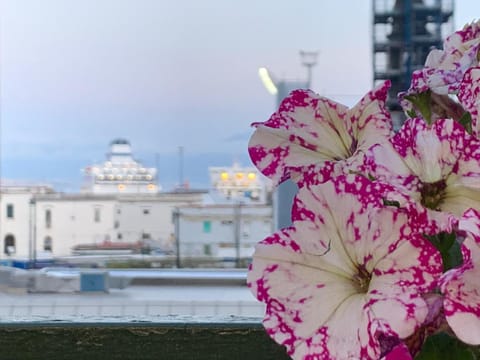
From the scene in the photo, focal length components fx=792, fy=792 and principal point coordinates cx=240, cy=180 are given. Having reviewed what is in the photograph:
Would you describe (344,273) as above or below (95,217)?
above

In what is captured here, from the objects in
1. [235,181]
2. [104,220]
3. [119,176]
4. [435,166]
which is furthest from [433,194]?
[119,176]

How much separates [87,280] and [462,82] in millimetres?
5531

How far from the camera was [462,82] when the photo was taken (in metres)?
0.41

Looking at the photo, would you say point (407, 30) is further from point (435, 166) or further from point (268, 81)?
point (435, 166)

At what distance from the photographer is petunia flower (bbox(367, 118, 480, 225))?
367 millimetres

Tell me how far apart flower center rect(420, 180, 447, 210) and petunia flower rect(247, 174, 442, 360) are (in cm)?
3

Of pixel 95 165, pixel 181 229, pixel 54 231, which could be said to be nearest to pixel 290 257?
pixel 181 229

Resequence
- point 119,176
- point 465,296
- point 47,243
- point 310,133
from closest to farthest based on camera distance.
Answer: point 465,296 < point 310,133 < point 47,243 < point 119,176

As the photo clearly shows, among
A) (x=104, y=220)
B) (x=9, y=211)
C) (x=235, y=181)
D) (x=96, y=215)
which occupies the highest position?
(x=235, y=181)

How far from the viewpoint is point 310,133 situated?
0.45m

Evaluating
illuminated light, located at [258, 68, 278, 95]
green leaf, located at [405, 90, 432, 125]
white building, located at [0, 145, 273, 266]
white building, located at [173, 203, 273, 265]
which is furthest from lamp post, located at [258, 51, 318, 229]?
white building, located at [0, 145, 273, 266]

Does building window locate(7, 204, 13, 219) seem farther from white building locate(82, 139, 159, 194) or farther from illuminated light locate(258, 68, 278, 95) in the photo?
illuminated light locate(258, 68, 278, 95)

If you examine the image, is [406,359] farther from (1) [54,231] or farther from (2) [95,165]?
(2) [95,165]

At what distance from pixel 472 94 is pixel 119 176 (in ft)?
98.3
